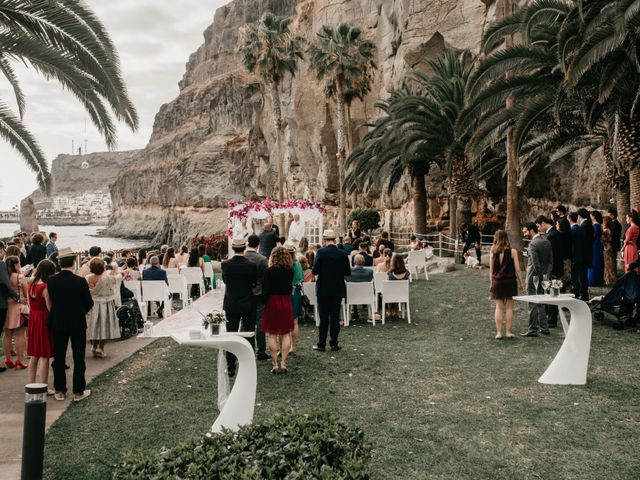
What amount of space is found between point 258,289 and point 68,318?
2.72 metres

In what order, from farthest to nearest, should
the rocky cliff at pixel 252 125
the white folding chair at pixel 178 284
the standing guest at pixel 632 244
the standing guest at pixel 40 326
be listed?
1. the rocky cliff at pixel 252 125
2. the white folding chair at pixel 178 284
3. the standing guest at pixel 632 244
4. the standing guest at pixel 40 326

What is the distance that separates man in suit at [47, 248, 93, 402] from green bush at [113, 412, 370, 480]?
393 cm

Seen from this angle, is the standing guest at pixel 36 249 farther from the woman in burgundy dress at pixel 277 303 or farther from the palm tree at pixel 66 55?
the woman in burgundy dress at pixel 277 303

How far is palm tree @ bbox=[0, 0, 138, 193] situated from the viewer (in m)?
8.55

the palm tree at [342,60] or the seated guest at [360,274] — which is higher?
the palm tree at [342,60]

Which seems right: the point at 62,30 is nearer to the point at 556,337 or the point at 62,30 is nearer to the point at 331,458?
the point at 331,458

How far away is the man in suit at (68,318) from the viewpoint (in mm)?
6688

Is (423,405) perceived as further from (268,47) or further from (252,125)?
(252,125)

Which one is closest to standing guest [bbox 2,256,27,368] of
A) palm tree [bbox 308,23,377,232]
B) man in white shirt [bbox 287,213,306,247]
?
man in white shirt [bbox 287,213,306,247]

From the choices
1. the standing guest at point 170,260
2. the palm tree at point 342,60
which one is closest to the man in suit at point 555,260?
the standing guest at point 170,260

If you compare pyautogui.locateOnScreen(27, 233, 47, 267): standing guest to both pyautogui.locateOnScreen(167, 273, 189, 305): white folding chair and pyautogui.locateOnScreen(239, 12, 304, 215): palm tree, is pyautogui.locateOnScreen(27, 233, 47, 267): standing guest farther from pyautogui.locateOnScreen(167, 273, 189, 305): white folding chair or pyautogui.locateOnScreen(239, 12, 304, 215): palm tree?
pyautogui.locateOnScreen(239, 12, 304, 215): palm tree

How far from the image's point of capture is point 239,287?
7.86m

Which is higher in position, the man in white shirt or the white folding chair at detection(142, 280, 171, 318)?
the man in white shirt

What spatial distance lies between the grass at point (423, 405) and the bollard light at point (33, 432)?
140cm
